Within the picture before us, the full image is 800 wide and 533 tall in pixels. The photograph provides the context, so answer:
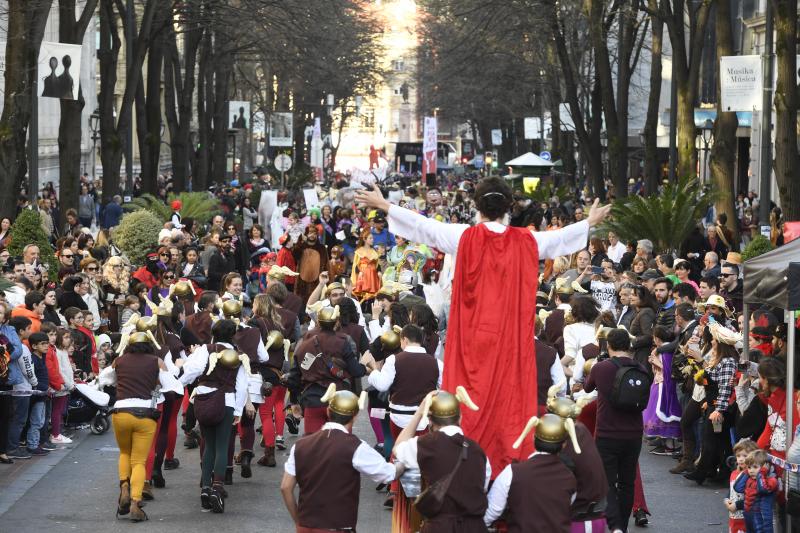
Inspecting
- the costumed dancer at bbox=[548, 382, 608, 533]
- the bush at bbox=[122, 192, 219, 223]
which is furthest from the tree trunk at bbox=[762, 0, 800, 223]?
the costumed dancer at bbox=[548, 382, 608, 533]

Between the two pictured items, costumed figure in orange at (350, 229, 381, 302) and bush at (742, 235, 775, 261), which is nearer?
bush at (742, 235, 775, 261)

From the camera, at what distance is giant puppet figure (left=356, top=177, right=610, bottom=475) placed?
298 inches

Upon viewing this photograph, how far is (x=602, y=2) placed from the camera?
3272 centimetres

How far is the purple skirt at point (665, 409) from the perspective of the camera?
45.1ft

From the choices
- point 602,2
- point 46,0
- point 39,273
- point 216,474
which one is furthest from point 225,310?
point 602,2

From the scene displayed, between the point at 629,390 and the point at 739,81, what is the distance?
1490 centimetres

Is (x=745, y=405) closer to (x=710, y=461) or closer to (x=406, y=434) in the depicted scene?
(x=710, y=461)

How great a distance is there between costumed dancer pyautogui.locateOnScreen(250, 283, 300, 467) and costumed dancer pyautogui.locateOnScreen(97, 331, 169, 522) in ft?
6.09

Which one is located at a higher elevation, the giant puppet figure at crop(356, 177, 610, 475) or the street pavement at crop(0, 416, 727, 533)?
the giant puppet figure at crop(356, 177, 610, 475)

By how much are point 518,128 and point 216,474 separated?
6248 cm

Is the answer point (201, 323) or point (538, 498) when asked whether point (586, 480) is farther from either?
point (201, 323)

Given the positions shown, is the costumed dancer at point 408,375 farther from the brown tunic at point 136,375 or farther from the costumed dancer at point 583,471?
the costumed dancer at point 583,471

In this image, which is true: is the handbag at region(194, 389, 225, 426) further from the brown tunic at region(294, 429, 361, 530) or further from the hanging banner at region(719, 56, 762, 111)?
the hanging banner at region(719, 56, 762, 111)

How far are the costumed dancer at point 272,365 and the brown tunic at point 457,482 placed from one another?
577 centimetres
